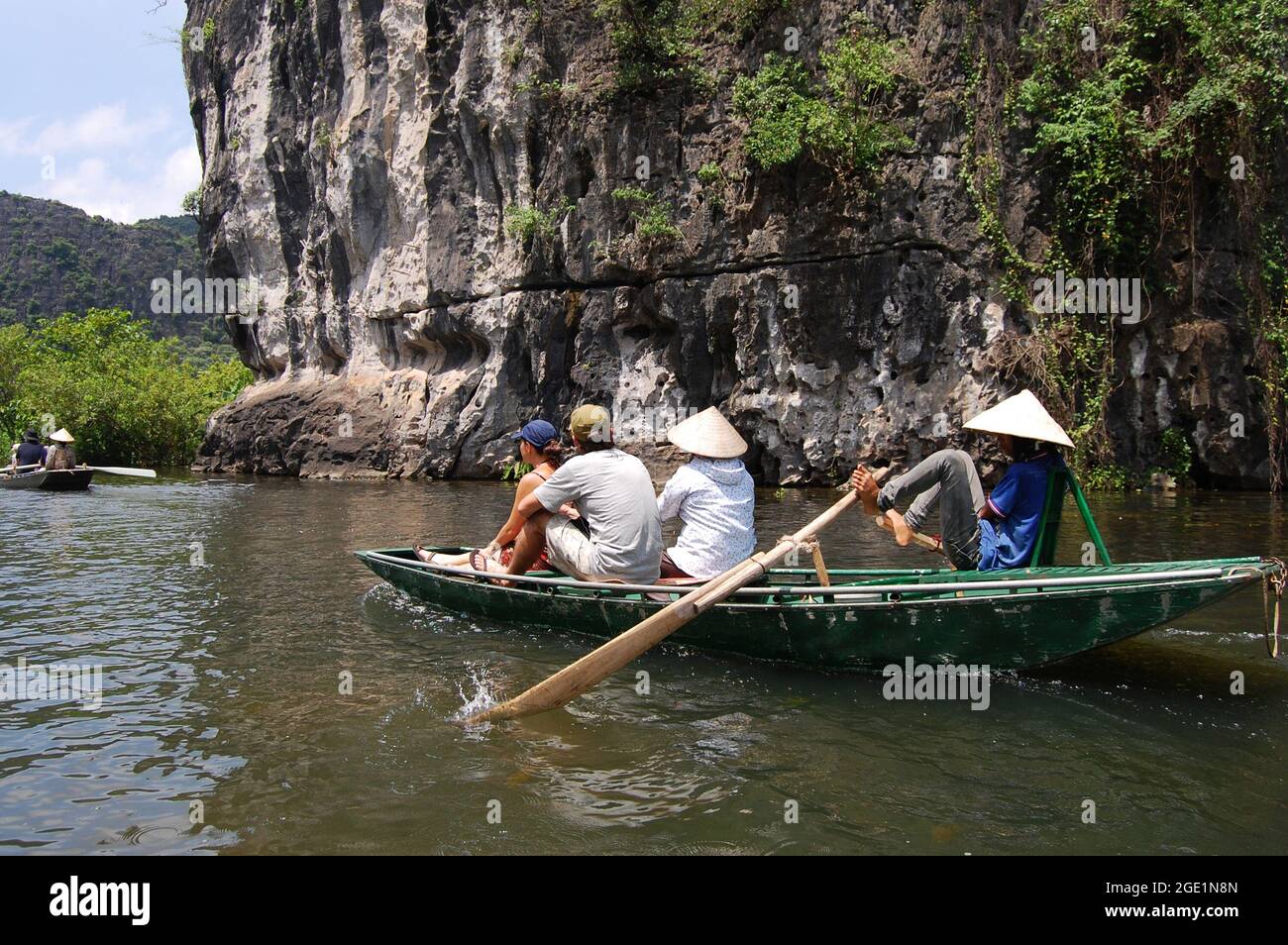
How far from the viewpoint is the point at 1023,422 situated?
6180 millimetres

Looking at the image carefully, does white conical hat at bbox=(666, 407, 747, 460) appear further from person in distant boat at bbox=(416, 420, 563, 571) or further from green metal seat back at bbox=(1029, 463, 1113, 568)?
→ green metal seat back at bbox=(1029, 463, 1113, 568)

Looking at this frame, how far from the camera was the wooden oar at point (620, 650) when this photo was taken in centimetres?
542

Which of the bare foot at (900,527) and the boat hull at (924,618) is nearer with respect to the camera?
the boat hull at (924,618)

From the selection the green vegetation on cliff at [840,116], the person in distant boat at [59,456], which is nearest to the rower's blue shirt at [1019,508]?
the green vegetation on cliff at [840,116]

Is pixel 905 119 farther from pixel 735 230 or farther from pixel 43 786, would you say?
pixel 43 786

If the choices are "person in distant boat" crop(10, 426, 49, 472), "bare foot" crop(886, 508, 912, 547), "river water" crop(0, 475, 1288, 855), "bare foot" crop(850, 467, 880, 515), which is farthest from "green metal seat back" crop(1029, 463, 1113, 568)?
"person in distant boat" crop(10, 426, 49, 472)

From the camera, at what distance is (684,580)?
6.75 meters

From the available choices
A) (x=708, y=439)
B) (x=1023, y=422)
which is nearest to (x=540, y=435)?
(x=708, y=439)

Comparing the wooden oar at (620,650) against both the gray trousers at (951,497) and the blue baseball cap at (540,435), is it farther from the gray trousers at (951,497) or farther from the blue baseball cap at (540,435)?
the blue baseball cap at (540,435)

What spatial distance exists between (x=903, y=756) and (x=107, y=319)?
4191 cm

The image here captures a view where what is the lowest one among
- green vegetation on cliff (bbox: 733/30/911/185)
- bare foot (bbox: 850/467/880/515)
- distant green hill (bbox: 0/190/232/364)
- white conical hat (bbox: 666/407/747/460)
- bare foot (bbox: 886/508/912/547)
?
bare foot (bbox: 886/508/912/547)

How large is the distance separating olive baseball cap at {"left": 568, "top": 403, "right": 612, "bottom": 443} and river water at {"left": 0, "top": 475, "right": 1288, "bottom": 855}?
1575 mm

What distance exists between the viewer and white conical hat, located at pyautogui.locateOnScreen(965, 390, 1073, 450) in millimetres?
6047

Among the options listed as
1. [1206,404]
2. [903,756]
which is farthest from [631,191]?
[903,756]
